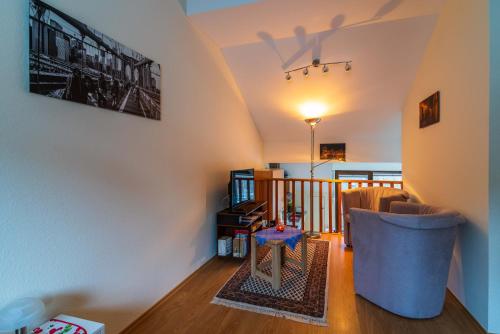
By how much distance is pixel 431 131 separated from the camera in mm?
2660

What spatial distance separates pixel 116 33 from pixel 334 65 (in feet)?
8.84

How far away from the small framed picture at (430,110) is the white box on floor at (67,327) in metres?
3.26

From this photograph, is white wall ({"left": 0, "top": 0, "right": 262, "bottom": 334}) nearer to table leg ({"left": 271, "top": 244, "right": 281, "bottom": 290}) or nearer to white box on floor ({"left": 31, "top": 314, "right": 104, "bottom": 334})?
white box on floor ({"left": 31, "top": 314, "right": 104, "bottom": 334})

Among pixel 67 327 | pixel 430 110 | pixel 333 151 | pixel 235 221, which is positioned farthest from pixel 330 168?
pixel 67 327

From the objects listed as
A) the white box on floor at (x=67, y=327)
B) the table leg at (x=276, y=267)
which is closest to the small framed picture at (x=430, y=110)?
the table leg at (x=276, y=267)

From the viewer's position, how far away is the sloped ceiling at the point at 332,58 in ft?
7.89

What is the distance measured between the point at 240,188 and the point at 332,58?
84.1 inches

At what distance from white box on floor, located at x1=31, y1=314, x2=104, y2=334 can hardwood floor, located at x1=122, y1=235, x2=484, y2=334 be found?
648mm

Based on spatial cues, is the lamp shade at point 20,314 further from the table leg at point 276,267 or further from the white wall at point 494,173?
the white wall at point 494,173

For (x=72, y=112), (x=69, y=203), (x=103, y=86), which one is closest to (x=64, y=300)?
(x=69, y=203)

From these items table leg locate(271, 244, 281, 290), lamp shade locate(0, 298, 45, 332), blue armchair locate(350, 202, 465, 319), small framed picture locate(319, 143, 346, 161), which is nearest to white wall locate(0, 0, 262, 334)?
lamp shade locate(0, 298, 45, 332)

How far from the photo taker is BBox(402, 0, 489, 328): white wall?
174 centimetres

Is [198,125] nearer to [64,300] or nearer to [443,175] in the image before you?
[64,300]

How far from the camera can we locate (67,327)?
120cm
